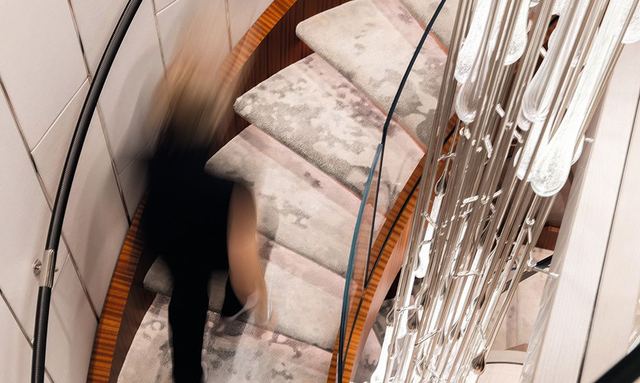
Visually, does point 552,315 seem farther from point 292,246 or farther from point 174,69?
point 292,246

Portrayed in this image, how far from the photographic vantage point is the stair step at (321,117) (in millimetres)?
2803

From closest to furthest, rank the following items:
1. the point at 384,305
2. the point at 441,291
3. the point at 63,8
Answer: the point at 441,291
the point at 63,8
the point at 384,305

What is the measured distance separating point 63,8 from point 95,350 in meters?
1.38

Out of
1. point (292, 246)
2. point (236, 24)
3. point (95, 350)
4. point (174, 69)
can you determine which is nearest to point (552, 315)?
point (174, 69)

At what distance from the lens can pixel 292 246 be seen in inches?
110

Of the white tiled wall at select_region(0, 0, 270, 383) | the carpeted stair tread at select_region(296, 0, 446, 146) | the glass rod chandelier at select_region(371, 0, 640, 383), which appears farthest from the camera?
the carpeted stair tread at select_region(296, 0, 446, 146)

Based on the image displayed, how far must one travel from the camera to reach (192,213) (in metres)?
2.03

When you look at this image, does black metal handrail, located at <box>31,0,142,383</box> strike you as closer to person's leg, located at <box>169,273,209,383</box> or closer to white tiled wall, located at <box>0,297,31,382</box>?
white tiled wall, located at <box>0,297,31,382</box>

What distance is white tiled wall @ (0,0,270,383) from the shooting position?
6.15 ft

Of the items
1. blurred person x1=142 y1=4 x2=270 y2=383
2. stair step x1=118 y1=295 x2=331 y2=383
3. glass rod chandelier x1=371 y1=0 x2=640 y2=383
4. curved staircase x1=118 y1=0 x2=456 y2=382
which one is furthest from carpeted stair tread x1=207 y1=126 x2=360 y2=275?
glass rod chandelier x1=371 y1=0 x2=640 y2=383

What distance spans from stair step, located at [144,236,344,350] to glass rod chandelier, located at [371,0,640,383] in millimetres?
1222

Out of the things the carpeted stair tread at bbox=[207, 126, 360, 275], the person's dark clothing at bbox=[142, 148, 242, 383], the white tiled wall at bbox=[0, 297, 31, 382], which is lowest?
the white tiled wall at bbox=[0, 297, 31, 382]

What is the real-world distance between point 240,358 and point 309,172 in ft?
3.00

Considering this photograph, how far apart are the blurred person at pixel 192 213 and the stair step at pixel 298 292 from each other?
31 cm
